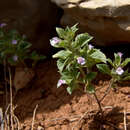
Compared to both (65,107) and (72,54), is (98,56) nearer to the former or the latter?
(72,54)

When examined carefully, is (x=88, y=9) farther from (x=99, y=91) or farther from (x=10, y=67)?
(x=10, y=67)

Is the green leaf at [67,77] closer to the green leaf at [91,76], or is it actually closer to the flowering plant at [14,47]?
the green leaf at [91,76]

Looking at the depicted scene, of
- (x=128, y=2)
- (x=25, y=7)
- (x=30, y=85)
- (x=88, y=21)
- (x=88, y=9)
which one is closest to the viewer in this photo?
(x=128, y=2)

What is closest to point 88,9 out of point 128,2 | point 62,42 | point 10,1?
point 128,2

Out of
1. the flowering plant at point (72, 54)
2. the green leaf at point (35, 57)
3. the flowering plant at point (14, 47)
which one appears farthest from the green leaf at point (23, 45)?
the flowering plant at point (72, 54)

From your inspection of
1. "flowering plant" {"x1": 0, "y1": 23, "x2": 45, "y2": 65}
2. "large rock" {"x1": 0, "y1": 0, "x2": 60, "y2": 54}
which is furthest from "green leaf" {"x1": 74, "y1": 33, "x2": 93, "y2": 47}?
"large rock" {"x1": 0, "y1": 0, "x2": 60, "y2": 54}

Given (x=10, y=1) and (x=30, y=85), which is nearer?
(x=30, y=85)
